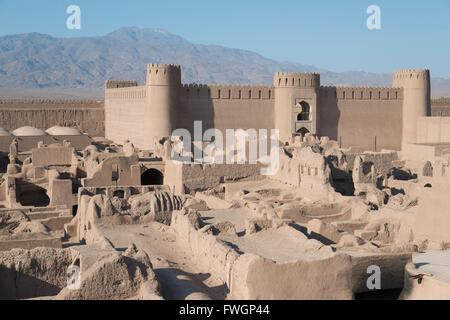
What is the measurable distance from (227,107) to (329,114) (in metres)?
5.69

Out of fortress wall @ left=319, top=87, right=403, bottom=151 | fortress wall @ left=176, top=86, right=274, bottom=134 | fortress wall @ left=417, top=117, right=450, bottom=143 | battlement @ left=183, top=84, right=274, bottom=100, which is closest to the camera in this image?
fortress wall @ left=176, top=86, right=274, bottom=134

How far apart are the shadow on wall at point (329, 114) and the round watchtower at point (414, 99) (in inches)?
158

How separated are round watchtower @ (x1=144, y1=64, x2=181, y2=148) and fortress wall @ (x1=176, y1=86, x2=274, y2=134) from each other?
0.70m

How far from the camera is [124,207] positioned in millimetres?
13766

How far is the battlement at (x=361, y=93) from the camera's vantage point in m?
32.7

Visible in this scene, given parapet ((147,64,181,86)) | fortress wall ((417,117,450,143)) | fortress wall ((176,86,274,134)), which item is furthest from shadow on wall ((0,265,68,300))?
fortress wall ((417,117,450,143))

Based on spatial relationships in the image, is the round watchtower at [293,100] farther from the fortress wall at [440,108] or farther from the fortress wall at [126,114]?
the fortress wall at [440,108]

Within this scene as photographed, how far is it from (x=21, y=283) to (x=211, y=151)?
562 inches

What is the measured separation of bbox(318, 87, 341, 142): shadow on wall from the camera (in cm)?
3225

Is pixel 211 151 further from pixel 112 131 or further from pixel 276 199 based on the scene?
pixel 112 131

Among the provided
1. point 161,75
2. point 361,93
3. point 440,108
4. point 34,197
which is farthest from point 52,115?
point 440,108

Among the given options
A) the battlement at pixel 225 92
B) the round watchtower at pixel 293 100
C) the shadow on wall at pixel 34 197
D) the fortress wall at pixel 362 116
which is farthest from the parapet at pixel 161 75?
the shadow on wall at pixel 34 197

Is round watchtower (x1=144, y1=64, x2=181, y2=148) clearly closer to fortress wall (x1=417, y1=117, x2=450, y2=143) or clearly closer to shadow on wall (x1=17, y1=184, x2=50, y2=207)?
shadow on wall (x1=17, y1=184, x2=50, y2=207)

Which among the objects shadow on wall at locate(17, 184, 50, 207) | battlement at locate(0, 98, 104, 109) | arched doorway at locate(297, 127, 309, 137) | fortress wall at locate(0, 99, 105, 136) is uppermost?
battlement at locate(0, 98, 104, 109)
